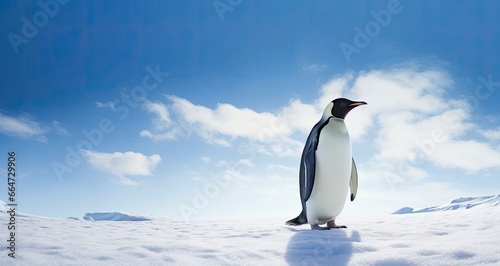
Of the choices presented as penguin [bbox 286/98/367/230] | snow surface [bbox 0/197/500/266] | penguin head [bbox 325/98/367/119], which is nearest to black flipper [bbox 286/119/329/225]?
penguin [bbox 286/98/367/230]

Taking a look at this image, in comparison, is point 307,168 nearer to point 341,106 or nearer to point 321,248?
point 341,106

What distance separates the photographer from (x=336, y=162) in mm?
5273

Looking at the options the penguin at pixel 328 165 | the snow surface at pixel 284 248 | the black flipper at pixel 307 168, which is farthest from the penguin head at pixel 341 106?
the snow surface at pixel 284 248

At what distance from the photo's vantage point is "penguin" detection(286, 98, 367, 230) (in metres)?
5.25

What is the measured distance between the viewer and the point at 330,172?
5.26m

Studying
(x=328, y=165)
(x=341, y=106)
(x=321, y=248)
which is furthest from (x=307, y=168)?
(x=321, y=248)

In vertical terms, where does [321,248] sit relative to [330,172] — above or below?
below

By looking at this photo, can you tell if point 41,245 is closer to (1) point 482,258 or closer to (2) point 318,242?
(2) point 318,242

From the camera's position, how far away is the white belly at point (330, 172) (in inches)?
207

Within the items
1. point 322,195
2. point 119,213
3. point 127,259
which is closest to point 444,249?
point 322,195

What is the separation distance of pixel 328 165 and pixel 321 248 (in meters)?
1.77

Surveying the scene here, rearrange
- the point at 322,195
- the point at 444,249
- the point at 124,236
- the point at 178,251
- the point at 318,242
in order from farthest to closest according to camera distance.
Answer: the point at 322,195 < the point at 124,236 < the point at 318,242 < the point at 178,251 < the point at 444,249

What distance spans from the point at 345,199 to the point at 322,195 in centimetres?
45

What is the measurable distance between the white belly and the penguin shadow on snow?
0.77 meters
